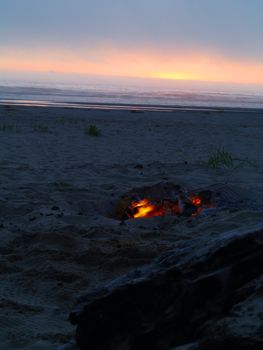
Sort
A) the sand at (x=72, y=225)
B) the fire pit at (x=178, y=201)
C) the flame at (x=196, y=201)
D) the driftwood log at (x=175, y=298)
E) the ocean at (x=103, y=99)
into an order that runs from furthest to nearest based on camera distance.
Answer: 1. the ocean at (x=103, y=99)
2. the flame at (x=196, y=201)
3. the fire pit at (x=178, y=201)
4. the sand at (x=72, y=225)
5. the driftwood log at (x=175, y=298)

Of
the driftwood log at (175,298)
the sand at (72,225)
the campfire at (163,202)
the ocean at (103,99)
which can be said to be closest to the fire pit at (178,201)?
the campfire at (163,202)

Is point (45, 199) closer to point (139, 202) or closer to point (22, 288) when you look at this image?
point (139, 202)

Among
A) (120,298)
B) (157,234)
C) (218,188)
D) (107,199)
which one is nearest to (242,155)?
(218,188)

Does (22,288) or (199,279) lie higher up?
(199,279)

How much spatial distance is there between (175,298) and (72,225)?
8.05 feet

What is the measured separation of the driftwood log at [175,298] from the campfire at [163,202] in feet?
9.01

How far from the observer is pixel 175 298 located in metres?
1.99

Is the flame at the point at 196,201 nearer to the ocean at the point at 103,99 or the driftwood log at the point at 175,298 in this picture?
the driftwood log at the point at 175,298

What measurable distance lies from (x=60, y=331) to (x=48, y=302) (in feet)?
1.59

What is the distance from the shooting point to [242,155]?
946 centimetres

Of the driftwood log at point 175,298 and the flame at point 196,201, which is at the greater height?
the driftwood log at point 175,298

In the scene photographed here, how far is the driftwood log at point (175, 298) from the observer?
73.1 inches

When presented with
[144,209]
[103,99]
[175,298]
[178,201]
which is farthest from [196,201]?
[103,99]

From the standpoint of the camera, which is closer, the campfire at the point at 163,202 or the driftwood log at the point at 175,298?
the driftwood log at the point at 175,298
